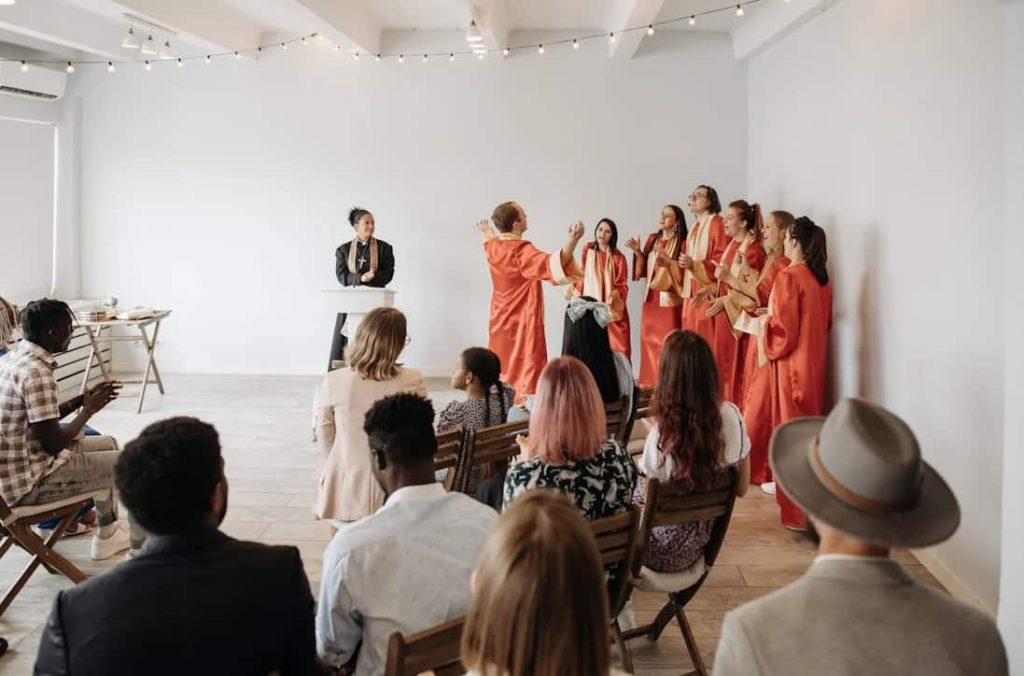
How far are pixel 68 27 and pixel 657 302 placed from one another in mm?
4969

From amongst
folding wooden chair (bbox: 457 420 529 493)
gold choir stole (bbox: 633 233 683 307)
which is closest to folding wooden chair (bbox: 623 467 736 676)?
folding wooden chair (bbox: 457 420 529 493)

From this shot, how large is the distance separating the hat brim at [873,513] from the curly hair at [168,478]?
3.12 feet

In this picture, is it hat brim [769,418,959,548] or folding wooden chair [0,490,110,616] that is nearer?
hat brim [769,418,959,548]

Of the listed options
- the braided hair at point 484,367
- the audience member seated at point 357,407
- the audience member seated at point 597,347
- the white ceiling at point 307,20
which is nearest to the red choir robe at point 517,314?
the audience member seated at point 597,347

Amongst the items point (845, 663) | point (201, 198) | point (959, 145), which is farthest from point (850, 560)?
point (201, 198)

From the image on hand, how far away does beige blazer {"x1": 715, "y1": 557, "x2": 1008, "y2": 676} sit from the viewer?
3.24 feet

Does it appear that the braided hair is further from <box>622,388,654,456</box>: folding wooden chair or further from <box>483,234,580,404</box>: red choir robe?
<box>483,234,580,404</box>: red choir robe

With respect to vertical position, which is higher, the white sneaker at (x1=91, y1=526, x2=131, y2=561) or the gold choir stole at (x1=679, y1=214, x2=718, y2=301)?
the gold choir stole at (x1=679, y1=214, x2=718, y2=301)

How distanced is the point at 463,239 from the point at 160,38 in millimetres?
3123

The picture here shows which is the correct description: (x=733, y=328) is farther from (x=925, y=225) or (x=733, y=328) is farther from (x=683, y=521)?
(x=683, y=521)

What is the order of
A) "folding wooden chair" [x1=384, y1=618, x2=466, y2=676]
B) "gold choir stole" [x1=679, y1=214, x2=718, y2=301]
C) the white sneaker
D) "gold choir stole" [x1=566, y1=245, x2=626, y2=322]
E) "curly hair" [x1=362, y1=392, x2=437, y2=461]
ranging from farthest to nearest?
1. "gold choir stole" [x1=566, y1=245, x2=626, y2=322]
2. "gold choir stole" [x1=679, y1=214, x2=718, y2=301]
3. the white sneaker
4. "curly hair" [x1=362, y1=392, x2=437, y2=461]
5. "folding wooden chair" [x1=384, y1=618, x2=466, y2=676]

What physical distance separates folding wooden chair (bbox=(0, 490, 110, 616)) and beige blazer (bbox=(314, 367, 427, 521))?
99 centimetres

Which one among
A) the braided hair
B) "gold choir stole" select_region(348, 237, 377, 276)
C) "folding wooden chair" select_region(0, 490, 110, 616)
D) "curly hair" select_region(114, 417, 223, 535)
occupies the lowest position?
"folding wooden chair" select_region(0, 490, 110, 616)

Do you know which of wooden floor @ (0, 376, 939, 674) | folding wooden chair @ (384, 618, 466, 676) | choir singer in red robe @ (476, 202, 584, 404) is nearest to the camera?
folding wooden chair @ (384, 618, 466, 676)
